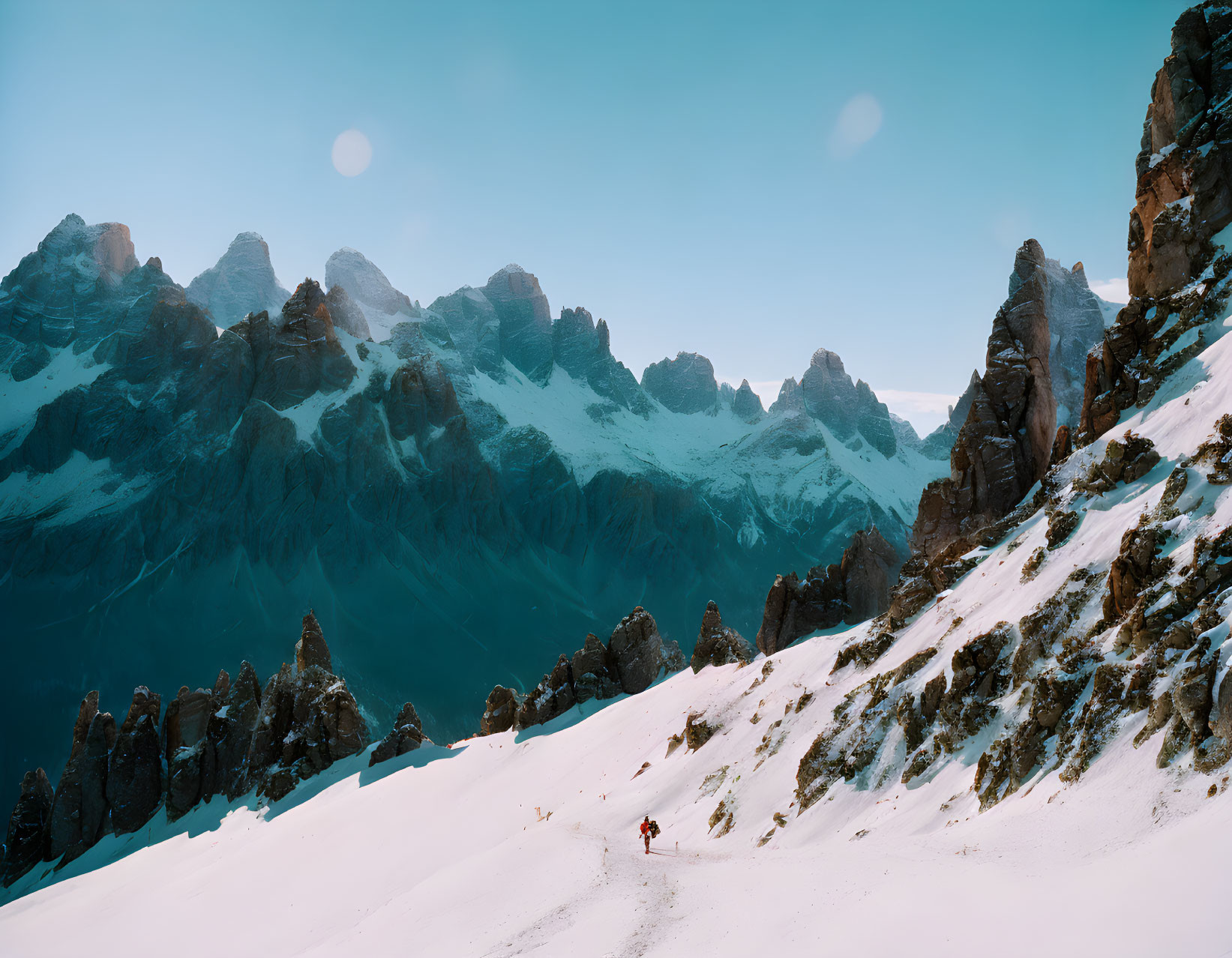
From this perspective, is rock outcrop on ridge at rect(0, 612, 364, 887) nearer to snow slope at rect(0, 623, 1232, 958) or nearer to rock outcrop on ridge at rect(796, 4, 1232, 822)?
snow slope at rect(0, 623, 1232, 958)

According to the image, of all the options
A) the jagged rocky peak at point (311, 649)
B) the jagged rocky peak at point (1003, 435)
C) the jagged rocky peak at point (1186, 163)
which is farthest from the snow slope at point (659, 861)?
the jagged rocky peak at point (1186, 163)

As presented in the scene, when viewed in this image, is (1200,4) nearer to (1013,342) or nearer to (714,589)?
(1013,342)

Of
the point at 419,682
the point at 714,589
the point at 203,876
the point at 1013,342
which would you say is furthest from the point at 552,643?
the point at 1013,342

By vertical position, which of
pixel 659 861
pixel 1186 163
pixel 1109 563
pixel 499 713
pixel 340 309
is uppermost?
pixel 340 309

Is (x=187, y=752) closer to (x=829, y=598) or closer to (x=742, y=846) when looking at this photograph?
(x=829, y=598)

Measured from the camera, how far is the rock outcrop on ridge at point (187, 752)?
57500 millimetres

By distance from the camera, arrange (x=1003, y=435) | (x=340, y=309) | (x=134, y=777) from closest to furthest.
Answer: (x=1003, y=435) → (x=134, y=777) → (x=340, y=309)

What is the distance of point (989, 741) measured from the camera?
21.0m

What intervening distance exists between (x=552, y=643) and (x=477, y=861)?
123617mm

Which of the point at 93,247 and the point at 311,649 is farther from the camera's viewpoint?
the point at 93,247

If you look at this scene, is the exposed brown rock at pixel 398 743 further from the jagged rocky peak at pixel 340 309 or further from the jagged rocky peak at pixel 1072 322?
the jagged rocky peak at pixel 340 309

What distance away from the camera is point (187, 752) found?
62.2m

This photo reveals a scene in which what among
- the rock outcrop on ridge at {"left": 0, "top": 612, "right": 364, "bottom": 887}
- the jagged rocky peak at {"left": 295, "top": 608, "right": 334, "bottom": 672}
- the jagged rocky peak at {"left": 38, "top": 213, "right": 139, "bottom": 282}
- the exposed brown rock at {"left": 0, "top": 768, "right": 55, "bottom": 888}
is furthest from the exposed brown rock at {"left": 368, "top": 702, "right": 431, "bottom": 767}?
the jagged rocky peak at {"left": 38, "top": 213, "right": 139, "bottom": 282}

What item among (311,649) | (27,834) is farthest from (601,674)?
(27,834)
